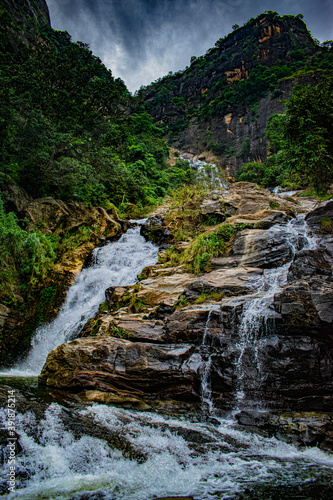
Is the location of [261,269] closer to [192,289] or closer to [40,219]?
[192,289]

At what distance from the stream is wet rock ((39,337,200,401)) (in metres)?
0.40

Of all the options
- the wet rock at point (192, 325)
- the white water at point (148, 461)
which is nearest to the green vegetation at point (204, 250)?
the wet rock at point (192, 325)

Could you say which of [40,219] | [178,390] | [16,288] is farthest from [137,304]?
[40,219]

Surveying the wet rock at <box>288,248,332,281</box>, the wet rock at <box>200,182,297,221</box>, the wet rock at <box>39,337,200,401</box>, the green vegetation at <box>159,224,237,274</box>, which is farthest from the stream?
the wet rock at <box>200,182,297,221</box>

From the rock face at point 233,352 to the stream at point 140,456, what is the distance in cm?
30

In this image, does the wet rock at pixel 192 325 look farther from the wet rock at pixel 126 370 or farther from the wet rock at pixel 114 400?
the wet rock at pixel 114 400

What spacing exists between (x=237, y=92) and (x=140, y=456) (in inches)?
2435

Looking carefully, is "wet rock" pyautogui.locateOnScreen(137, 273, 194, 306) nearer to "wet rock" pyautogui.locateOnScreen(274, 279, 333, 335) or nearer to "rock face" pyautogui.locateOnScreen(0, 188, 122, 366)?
"wet rock" pyautogui.locateOnScreen(274, 279, 333, 335)

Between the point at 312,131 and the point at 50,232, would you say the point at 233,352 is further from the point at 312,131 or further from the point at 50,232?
the point at 50,232

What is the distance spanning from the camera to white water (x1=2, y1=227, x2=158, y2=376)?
1054cm

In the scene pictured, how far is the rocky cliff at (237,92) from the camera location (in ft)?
156

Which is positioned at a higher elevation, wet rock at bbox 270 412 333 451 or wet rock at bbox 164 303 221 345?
wet rock at bbox 164 303 221 345

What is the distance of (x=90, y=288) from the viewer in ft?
42.4

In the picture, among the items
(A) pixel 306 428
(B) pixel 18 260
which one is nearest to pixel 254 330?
(A) pixel 306 428
